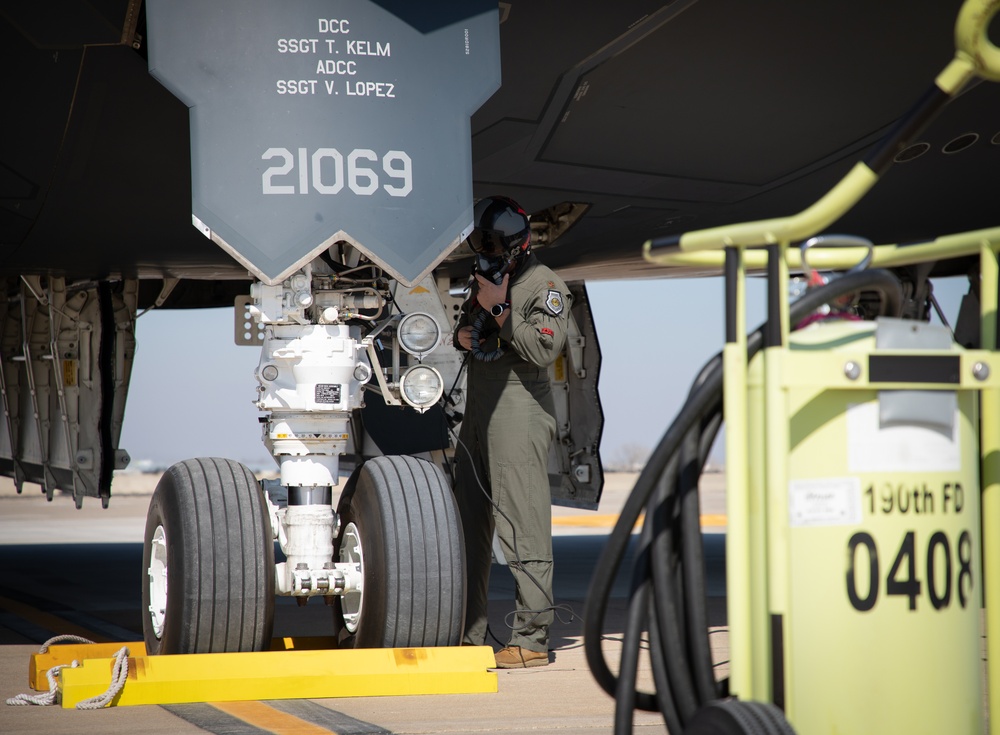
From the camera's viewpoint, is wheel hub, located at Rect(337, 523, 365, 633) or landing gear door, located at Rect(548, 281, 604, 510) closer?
wheel hub, located at Rect(337, 523, 365, 633)

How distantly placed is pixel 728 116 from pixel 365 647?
274cm

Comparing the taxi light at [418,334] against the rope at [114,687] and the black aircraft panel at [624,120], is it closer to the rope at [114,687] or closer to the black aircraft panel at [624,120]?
the black aircraft panel at [624,120]

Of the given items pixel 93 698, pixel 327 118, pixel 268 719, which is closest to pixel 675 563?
pixel 268 719

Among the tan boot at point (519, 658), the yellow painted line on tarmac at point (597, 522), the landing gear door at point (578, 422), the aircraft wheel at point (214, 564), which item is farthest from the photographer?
the yellow painted line on tarmac at point (597, 522)

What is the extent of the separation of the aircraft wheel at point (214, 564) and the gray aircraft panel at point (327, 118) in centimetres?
92

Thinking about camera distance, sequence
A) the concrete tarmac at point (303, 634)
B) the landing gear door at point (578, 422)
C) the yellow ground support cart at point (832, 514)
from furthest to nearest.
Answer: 1. the landing gear door at point (578, 422)
2. the concrete tarmac at point (303, 634)
3. the yellow ground support cart at point (832, 514)

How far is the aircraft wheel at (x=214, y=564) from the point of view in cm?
411

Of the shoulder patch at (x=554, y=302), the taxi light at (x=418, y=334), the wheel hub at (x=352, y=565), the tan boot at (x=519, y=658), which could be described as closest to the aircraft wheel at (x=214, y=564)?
the wheel hub at (x=352, y=565)

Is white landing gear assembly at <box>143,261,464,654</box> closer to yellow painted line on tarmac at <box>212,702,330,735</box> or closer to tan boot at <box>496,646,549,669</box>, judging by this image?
yellow painted line on tarmac at <box>212,702,330,735</box>

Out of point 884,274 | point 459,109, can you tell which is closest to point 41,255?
point 459,109

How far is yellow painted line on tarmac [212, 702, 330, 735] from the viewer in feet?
11.7

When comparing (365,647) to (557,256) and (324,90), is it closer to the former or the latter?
(324,90)

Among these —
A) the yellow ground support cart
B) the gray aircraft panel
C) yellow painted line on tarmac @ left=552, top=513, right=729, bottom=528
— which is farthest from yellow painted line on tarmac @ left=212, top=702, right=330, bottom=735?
yellow painted line on tarmac @ left=552, top=513, right=729, bottom=528

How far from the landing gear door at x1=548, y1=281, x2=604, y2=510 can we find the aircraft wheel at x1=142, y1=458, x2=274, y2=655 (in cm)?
403
